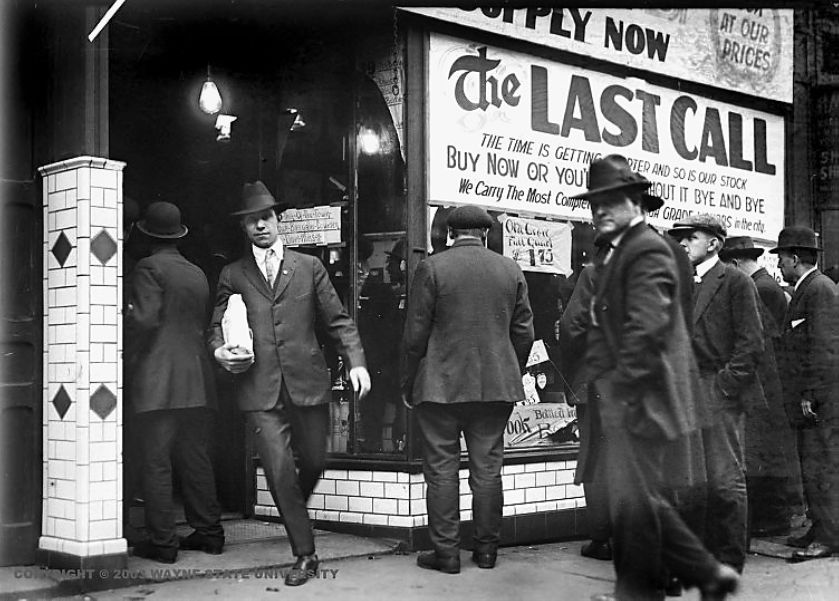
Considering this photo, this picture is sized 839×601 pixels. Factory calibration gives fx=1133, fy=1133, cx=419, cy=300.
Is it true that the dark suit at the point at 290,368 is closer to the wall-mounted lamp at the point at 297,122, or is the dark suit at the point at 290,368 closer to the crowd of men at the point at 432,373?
the crowd of men at the point at 432,373

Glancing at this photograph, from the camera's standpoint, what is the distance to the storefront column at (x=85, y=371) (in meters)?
6.09

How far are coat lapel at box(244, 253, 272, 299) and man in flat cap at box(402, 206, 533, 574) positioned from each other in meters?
0.89

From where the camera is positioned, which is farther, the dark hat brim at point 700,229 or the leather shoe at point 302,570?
the dark hat brim at point 700,229

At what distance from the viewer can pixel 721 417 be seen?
6.83 meters

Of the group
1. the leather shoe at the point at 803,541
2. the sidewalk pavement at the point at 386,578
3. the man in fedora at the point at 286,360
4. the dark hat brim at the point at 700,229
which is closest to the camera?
the sidewalk pavement at the point at 386,578

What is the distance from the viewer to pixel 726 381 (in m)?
6.85

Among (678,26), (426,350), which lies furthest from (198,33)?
(678,26)

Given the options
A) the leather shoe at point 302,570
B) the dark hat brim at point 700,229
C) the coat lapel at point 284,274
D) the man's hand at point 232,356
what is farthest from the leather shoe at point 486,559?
the dark hat brim at point 700,229

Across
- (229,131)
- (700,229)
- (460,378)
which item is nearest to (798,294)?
(700,229)

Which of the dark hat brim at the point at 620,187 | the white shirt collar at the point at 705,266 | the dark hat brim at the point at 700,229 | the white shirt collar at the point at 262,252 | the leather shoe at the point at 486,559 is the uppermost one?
the dark hat brim at the point at 620,187

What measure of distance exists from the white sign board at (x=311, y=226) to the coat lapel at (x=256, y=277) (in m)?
1.48

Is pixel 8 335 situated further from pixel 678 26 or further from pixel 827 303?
pixel 678 26

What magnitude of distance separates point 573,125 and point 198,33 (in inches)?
116

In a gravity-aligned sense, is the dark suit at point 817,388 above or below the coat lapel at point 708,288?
below
